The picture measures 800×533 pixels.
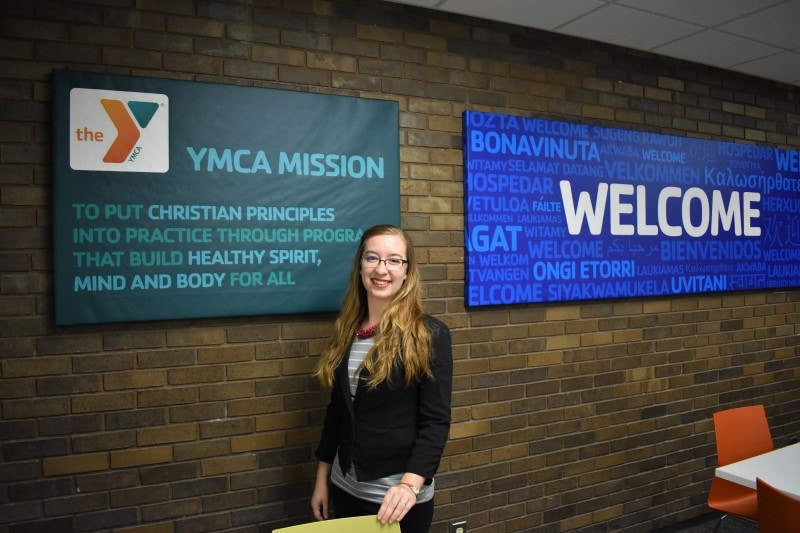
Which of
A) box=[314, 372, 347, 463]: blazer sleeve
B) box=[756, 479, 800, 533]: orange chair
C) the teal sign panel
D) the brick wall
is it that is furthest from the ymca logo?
box=[756, 479, 800, 533]: orange chair

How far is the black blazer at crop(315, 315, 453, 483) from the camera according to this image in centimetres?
165

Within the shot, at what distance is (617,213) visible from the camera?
9.88 ft

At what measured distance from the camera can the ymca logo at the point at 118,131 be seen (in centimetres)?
194

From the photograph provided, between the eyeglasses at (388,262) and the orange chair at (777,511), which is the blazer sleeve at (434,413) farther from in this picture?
the orange chair at (777,511)

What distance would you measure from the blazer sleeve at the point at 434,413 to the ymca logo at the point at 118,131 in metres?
1.29

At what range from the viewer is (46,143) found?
193cm

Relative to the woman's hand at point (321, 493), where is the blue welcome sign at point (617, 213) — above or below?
above

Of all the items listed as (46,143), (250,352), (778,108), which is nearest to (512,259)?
(250,352)

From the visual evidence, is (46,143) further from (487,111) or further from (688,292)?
(688,292)

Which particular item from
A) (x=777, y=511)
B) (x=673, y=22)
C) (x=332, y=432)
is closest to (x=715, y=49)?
(x=673, y=22)

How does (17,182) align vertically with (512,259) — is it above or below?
above

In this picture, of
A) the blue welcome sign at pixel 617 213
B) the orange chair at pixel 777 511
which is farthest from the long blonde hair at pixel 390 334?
the orange chair at pixel 777 511

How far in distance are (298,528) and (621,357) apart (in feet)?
7.80

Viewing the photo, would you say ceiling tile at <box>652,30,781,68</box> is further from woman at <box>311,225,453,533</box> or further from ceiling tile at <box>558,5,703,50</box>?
woman at <box>311,225,453,533</box>
